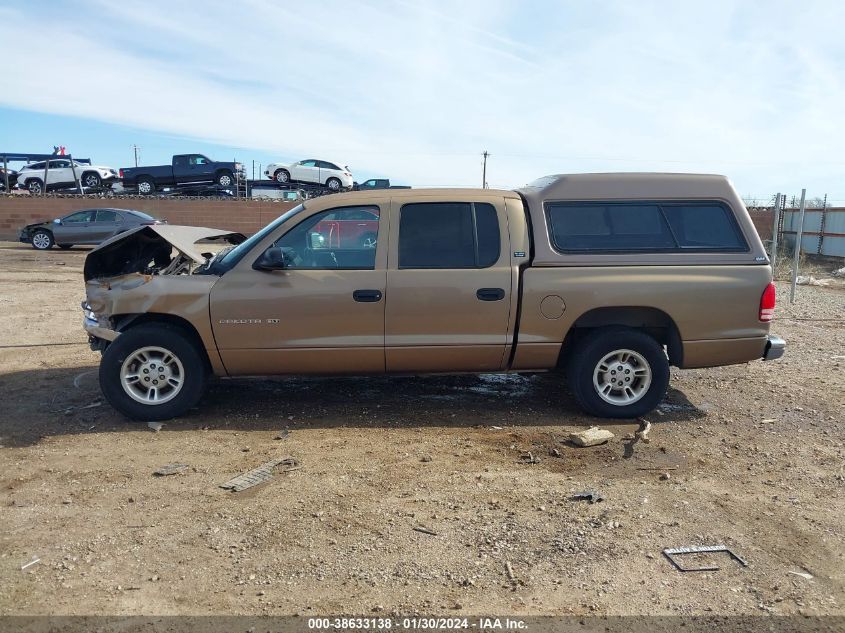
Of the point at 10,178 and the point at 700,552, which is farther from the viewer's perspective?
the point at 10,178

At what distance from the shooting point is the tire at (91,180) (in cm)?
3053

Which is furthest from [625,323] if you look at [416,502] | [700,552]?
[416,502]

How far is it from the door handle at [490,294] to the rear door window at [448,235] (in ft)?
0.69

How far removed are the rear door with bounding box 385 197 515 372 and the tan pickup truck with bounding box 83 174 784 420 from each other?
0.01 metres

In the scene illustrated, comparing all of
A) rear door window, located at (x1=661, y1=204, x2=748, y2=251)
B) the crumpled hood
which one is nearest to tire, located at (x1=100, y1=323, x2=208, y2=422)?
the crumpled hood

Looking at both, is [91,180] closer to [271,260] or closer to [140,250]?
[140,250]

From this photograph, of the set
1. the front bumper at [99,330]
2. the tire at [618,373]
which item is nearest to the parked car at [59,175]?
the front bumper at [99,330]

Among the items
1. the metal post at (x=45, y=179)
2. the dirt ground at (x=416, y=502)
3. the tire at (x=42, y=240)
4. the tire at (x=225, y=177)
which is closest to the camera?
the dirt ground at (x=416, y=502)

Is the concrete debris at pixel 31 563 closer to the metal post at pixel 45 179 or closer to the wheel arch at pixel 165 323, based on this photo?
the wheel arch at pixel 165 323

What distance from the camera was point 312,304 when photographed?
5270 mm

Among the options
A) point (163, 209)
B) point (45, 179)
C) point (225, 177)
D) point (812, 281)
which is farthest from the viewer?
point (45, 179)

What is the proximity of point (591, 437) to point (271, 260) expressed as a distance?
111 inches

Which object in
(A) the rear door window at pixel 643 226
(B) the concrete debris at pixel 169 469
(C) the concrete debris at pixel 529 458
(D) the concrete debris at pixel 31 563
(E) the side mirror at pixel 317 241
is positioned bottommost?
(D) the concrete debris at pixel 31 563

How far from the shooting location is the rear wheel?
2216 centimetres
